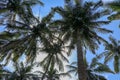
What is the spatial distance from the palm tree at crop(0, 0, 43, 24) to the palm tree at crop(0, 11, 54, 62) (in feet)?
3.28

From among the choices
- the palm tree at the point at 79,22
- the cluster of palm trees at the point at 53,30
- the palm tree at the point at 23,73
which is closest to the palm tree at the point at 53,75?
the palm tree at the point at 23,73

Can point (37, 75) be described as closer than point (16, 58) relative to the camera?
No

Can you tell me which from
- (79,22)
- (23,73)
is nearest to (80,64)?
(79,22)

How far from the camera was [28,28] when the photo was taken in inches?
1302

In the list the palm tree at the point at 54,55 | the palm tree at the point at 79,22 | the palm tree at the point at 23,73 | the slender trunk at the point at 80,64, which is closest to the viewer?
the slender trunk at the point at 80,64

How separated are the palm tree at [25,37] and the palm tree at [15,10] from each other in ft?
3.28

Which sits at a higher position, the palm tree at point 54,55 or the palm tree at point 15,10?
the palm tree at point 15,10

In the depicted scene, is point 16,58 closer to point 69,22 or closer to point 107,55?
point 69,22

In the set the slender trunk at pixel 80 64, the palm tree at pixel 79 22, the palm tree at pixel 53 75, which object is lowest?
the palm tree at pixel 53 75

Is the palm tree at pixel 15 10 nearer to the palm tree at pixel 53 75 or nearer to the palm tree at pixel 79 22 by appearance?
the palm tree at pixel 79 22

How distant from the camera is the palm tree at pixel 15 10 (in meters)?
33.6

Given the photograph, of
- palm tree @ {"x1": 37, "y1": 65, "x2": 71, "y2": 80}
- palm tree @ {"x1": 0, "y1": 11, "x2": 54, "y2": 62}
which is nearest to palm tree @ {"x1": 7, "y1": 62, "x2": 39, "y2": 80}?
palm tree @ {"x1": 37, "y1": 65, "x2": 71, "y2": 80}

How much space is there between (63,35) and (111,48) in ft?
32.0

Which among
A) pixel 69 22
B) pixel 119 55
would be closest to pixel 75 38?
pixel 69 22
